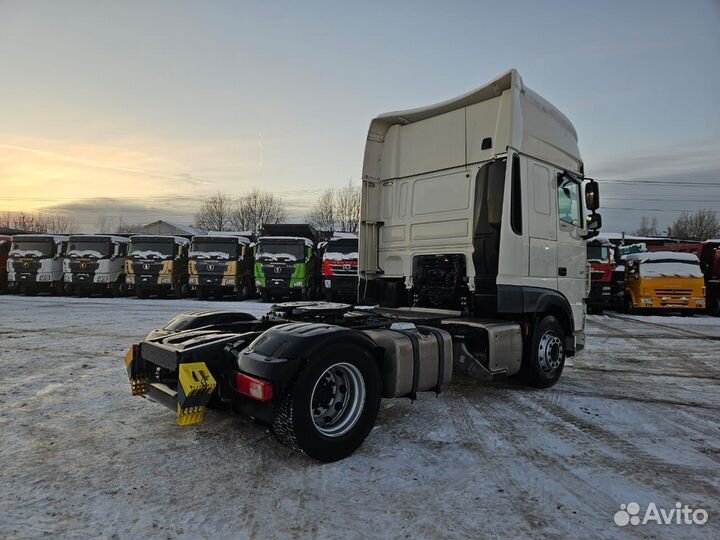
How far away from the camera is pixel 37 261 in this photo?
20547 millimetres

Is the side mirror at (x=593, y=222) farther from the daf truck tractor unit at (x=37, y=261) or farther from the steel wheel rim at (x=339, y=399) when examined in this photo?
the daf truck tractor unit at (x=37, y=261)

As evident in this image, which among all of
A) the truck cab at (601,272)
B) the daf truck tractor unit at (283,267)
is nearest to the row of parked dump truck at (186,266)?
the daf truck tractor unit at (283,267)

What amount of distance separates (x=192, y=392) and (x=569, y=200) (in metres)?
5.48

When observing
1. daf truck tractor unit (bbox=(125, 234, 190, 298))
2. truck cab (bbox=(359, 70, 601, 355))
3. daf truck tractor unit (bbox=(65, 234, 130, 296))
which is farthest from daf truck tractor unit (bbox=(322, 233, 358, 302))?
truck cab (bbox=(359, 70, 601, 355))

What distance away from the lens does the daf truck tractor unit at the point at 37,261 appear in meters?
20.5

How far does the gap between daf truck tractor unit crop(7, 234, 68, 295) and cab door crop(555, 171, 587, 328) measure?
2205 cm

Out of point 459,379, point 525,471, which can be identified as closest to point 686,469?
point 525,471

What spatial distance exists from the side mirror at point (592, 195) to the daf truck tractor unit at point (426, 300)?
29 millimetres

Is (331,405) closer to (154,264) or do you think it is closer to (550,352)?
(550,352)

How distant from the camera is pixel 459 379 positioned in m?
6.30

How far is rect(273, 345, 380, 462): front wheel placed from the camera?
3.28m

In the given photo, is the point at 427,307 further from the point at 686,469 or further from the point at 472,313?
the point at 686,469

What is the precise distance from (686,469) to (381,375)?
2481 millimetres

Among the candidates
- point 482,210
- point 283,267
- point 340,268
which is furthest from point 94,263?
point 482,210
